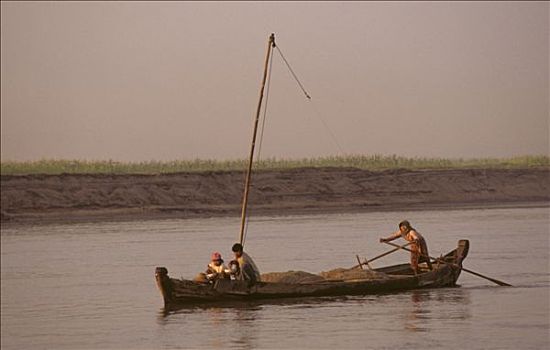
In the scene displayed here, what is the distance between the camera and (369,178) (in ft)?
202

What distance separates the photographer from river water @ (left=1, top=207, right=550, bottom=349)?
19.3 metres

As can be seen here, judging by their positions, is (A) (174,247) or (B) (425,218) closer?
(A) (174,247)

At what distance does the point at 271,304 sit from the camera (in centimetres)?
2338

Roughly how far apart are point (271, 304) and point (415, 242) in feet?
10.5

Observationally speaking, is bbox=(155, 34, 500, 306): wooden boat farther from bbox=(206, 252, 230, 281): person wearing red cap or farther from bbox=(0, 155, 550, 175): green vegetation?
bbox=(0, 155, 550, 175): green vegetation

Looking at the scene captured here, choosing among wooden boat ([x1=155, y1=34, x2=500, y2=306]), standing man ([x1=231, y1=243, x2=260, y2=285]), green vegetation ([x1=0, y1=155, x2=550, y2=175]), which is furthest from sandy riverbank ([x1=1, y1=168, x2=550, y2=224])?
standing man ([x1=231, y1=243, x2=260, y2=285])

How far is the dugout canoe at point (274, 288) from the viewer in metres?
23.1

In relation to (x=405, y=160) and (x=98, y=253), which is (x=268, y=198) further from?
(x=98, y=253)

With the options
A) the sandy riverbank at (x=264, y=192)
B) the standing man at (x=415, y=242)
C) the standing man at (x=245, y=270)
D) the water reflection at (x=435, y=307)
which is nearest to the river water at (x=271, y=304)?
the water reflection at (x=435, y=307)

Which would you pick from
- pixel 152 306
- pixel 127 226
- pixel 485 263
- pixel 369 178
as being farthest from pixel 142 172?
pixel 152 306

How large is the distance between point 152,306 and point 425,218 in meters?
25.1

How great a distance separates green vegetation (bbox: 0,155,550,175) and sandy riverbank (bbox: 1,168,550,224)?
2724 mm

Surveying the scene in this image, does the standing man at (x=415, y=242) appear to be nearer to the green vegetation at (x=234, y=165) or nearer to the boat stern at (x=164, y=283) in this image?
the boat stern at (x=164, y=283)

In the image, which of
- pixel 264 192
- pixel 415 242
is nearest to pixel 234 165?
pixel 264 192
